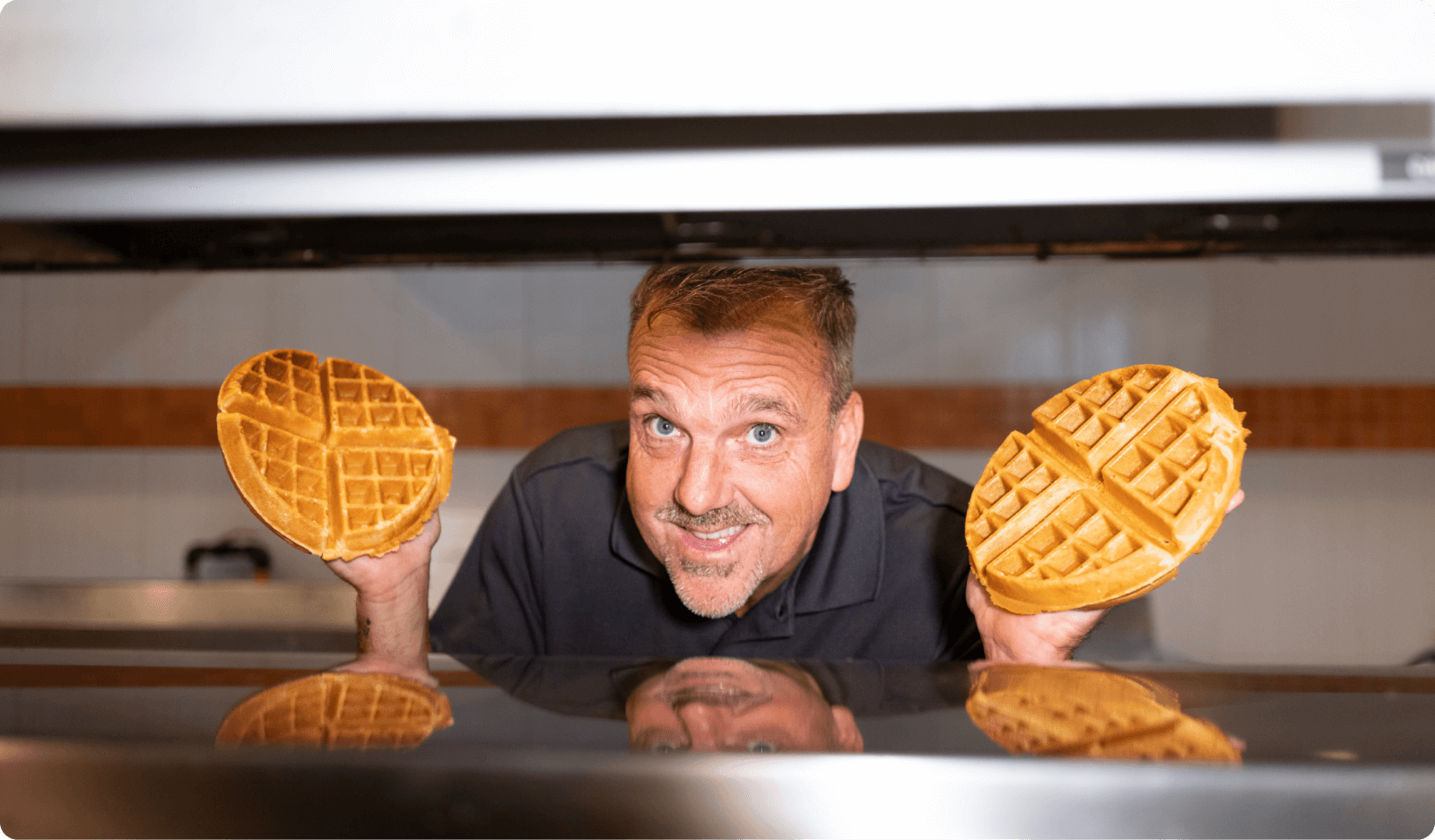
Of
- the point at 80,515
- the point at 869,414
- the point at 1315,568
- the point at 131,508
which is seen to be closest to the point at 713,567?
the point at 869,414

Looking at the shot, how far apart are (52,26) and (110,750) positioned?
49 cm

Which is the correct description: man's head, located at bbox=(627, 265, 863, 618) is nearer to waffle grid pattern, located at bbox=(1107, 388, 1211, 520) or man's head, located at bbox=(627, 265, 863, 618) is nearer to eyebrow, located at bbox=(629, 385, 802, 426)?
eyebrow, located at bbox=(629, 385, 802, 426)

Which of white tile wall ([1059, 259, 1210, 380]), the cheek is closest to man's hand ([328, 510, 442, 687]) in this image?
the cheek

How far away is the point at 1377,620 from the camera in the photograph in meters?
2.88

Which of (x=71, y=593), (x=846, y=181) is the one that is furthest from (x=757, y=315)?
(x=71, y=593)

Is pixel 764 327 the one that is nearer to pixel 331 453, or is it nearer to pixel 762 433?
pixel 762 433

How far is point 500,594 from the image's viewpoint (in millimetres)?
1473

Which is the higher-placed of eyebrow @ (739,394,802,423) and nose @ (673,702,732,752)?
eyebrow @ (739,394,802,423)

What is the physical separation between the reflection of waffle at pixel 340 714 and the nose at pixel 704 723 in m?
0.14

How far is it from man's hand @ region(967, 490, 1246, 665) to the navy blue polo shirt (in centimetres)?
39

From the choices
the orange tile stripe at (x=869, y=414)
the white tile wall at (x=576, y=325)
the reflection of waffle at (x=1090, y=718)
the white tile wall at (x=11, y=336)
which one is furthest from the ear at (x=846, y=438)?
the white tile wall at (x=11, y=336)

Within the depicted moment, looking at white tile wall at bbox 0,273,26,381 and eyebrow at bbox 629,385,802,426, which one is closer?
eyebrow at bbox 629,385,802,426

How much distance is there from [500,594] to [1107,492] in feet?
3.26

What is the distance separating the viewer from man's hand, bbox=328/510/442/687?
0.99 meters
